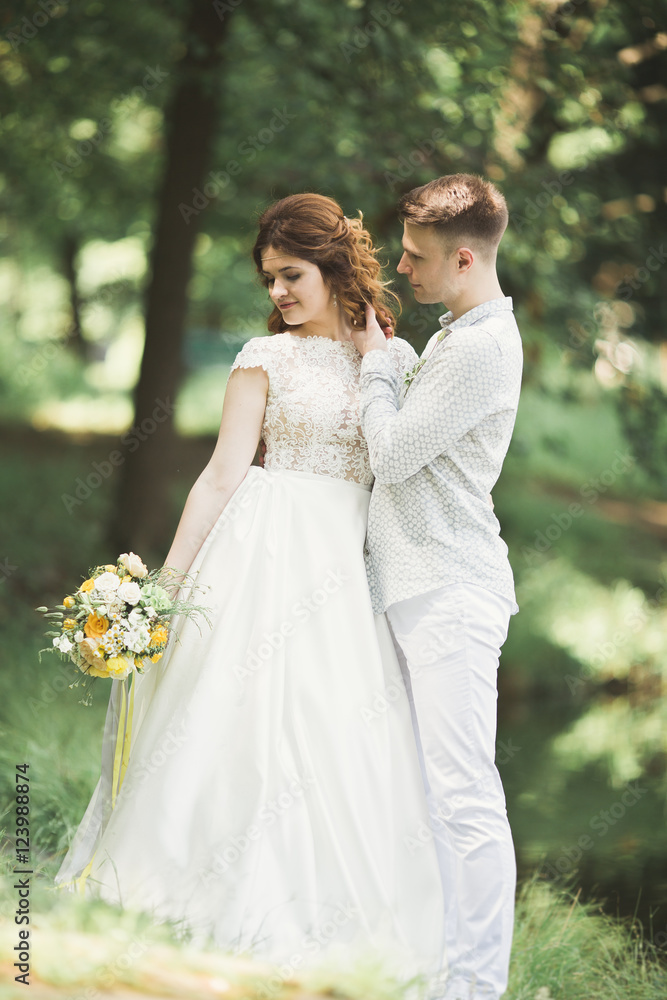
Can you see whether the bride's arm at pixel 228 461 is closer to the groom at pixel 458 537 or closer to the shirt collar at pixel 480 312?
the groom at pixel 458 537

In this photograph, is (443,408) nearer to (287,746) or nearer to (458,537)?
(458,537)

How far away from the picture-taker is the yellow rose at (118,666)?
2654 mm

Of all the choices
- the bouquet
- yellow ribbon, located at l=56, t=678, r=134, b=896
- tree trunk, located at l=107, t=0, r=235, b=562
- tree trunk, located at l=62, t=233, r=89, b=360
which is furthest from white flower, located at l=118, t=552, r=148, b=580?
tree trunk, located at l=62, t=233, r=89, b=360

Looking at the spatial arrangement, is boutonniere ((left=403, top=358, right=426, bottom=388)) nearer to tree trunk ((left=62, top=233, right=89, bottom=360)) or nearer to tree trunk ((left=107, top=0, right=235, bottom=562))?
tree trunk ((left=107, top=0, right=235, bottom=562))

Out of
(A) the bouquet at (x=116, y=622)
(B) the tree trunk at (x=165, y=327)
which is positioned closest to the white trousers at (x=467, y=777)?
(A) the bouquet at (x=116, y=622)

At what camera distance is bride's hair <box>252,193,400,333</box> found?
3.01 metres

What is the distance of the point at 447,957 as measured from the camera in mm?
2766

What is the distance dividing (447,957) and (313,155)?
5383 mm

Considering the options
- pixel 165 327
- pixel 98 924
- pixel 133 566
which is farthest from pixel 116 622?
pixel 165 327

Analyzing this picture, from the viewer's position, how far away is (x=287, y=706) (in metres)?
2.82

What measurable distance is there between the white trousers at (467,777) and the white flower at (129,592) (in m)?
0.78

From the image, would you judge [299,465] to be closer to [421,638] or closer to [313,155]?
[421,638]

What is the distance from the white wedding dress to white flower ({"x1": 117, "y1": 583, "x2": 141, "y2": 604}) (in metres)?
0.30

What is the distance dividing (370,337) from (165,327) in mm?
5131
